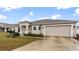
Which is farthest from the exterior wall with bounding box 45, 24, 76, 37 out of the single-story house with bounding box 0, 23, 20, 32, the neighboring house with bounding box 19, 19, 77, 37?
the single-story house with bounding box 0, 23, 20, 32

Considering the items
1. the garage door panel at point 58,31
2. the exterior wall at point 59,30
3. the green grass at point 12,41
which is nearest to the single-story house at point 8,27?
the green grass at point 12,41

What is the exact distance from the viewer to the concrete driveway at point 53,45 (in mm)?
3371

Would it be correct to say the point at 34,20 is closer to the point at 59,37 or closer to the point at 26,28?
the point at 26,28

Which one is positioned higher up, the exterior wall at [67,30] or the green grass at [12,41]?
the exterior wall at [67,30]

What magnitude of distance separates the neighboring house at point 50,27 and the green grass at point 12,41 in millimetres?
121

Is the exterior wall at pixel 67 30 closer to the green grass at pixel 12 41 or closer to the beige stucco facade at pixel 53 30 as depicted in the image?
the beige stucco facade at pixel 53 30

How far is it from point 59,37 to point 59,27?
0.18 m

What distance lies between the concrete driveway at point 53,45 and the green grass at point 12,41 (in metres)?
0.07

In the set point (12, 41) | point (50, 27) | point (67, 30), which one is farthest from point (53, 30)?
point (12, 41)

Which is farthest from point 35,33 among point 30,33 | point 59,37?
point 59,37
